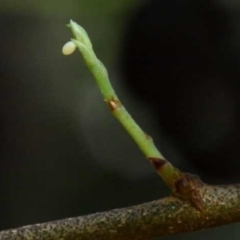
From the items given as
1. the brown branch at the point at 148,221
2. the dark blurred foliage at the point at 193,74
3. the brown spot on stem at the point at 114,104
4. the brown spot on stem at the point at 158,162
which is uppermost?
the dark blurred foliage at the point at 193,74

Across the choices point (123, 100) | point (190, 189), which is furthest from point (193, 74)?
point (190, 189)

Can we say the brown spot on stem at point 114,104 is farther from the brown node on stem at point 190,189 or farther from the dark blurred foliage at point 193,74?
the dark blurred foliage at point 193,74

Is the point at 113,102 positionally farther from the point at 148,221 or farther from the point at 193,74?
the point at 193,74

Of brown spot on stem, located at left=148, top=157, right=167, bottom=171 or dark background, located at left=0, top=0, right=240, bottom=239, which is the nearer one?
brown spot on stem, located at left=148, top=157, right=167, bottom=171

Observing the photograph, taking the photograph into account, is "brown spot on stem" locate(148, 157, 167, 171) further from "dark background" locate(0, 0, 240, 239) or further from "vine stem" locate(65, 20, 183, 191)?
"dark background" locate(0, 0, 240, 239)

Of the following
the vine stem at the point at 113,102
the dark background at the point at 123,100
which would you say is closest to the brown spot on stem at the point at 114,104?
the vine stem at the point at 113,102

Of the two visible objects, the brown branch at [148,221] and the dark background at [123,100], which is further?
the dark background at [123,100]

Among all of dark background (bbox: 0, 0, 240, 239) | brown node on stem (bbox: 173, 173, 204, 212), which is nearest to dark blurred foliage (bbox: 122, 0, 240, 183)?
dark background (bbox: 0, 0, 240, 239)
